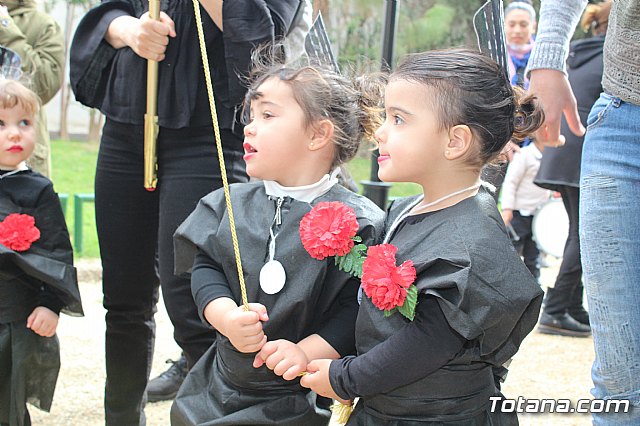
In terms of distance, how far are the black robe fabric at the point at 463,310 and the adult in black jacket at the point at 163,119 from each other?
737 mm

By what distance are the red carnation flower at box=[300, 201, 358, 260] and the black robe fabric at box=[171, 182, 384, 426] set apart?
0.23ft

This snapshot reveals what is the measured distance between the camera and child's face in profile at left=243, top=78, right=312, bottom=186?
2.18 meters

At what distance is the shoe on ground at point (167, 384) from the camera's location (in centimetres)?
369

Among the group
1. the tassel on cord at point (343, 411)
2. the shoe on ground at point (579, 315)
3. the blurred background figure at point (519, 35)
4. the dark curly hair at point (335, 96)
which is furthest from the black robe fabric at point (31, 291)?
the blurred background figure at point (519, 35)

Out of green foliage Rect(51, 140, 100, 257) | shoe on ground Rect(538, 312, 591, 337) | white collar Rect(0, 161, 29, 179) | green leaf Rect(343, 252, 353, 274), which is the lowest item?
green foliage Rect(51, 140, 100, 257)

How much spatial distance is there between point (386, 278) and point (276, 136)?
1.87 feet

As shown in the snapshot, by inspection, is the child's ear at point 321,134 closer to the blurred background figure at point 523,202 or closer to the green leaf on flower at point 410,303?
the green leaf on flower at point 410,303

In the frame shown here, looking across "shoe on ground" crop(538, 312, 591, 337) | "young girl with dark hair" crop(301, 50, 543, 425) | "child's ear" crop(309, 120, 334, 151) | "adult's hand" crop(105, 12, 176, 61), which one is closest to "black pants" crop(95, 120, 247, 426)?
"adult's hand" crop(105, 12, 176, 61)

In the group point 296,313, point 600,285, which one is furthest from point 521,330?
point 296,313

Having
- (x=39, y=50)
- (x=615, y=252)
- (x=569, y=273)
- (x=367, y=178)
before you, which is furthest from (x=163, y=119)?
(x=367, y=178)

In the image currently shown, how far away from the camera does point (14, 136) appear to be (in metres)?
2.84

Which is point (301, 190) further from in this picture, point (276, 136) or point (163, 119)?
point (163, 119)

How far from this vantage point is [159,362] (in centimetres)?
437

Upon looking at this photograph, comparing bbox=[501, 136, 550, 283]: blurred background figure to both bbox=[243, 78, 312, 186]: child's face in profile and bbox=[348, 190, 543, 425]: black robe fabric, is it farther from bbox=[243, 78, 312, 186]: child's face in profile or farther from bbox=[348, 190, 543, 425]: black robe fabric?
bbox=[348, 190, 543, 425]: black robe fabric
